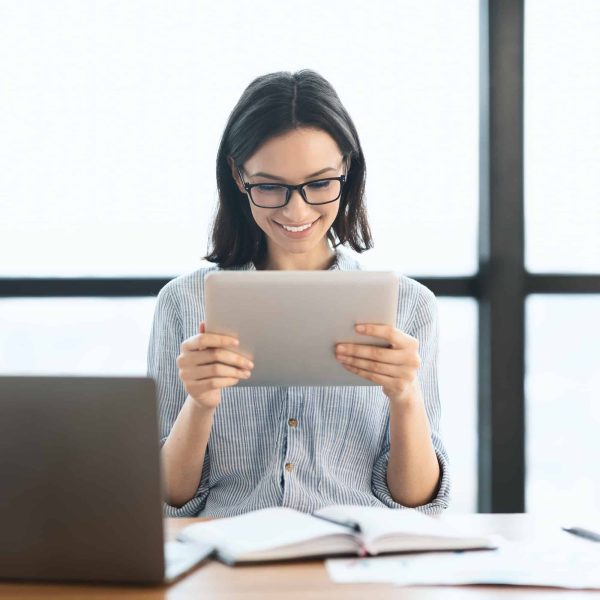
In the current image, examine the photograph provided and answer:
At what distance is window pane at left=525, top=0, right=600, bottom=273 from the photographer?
2607mm

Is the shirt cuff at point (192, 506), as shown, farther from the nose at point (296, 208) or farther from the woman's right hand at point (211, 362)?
the nose at point (296, 208)

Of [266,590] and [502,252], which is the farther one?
[502,252]

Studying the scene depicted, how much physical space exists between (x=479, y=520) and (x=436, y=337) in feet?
1.68

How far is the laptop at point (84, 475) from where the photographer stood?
95cm

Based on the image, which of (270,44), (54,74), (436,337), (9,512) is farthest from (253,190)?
(54,74)

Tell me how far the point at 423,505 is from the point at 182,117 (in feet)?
4.88

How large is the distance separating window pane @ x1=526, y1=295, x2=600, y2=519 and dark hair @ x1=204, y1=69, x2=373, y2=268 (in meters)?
0.98

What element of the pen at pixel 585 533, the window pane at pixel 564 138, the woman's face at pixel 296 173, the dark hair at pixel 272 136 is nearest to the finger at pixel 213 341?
the woman's face at pixel 296 173

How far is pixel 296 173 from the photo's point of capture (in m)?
1.66

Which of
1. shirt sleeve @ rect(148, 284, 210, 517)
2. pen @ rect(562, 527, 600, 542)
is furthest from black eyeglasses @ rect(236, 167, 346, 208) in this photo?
pen @ rect(562, 527, 600, 542)

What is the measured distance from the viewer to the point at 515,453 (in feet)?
8.50

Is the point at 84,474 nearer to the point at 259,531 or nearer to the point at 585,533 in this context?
the point at 259,531

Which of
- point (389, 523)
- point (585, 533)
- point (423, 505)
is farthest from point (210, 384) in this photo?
point (585, 533)

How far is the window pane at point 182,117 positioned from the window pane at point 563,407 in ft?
1.11
